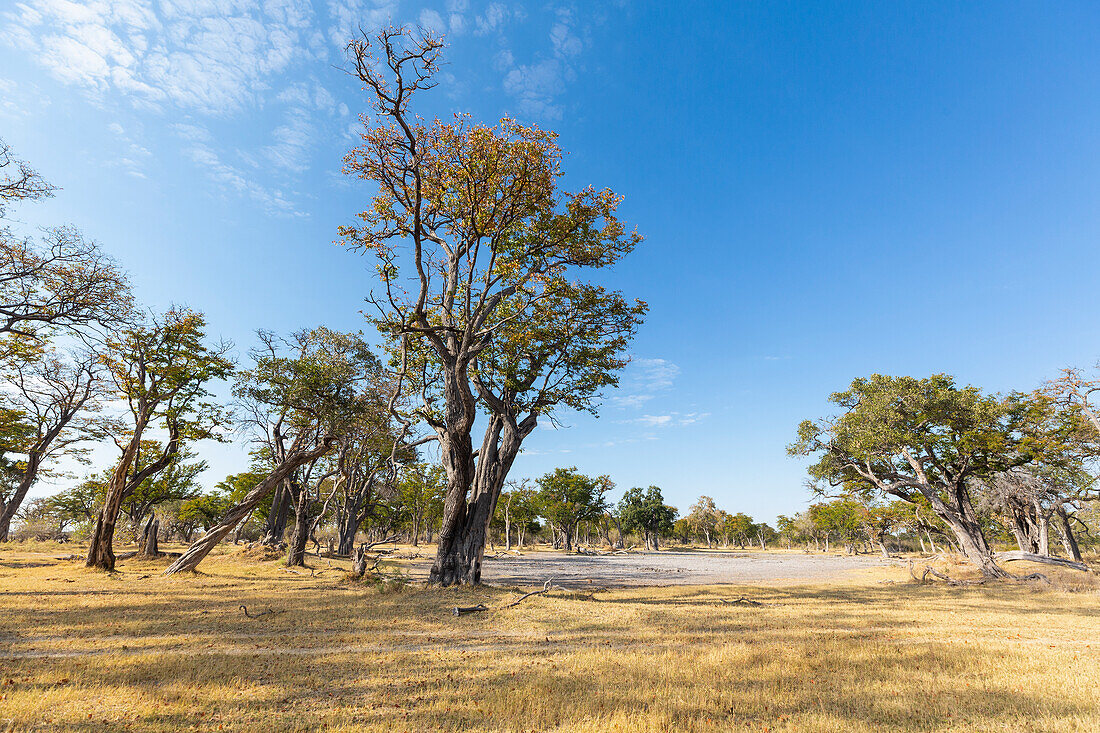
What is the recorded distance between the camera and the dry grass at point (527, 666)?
561 centimetres

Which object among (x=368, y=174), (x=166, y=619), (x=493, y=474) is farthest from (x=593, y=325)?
(x=166, y=619)

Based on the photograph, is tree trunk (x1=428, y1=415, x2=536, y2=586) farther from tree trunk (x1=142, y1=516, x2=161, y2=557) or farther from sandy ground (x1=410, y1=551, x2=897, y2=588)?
tree trunk (x1=142, y1=516, x2=161, y2=557)

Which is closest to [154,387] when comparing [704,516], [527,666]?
[527,666]

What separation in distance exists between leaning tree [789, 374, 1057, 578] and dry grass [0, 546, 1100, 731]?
1123 cm

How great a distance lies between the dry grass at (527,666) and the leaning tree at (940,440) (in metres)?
11.2

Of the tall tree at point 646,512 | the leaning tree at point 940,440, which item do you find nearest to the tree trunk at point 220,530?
the leaning tree at point 940,440

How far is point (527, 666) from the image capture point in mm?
7832

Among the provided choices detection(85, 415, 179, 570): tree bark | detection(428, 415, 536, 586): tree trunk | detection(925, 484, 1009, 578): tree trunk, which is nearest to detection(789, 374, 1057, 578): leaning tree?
detection(925, 484, 1009, 578): tree trunk

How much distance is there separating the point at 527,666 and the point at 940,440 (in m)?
29.1

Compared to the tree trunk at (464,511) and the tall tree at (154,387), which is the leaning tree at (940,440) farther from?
the tall tree at (154,387)

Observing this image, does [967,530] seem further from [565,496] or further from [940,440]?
[565,496]

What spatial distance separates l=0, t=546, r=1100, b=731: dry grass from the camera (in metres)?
5.61

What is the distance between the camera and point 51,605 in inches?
474

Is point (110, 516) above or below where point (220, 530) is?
above
